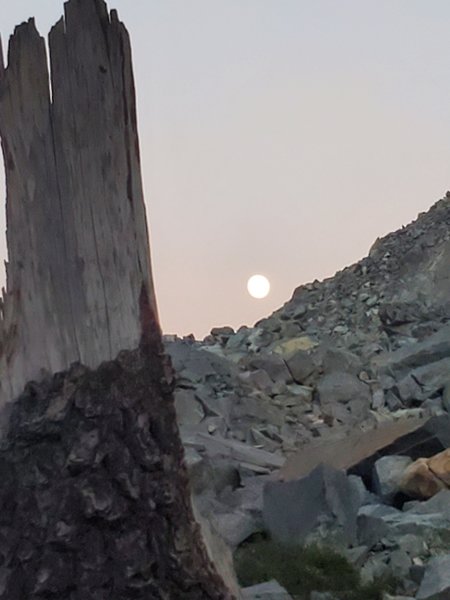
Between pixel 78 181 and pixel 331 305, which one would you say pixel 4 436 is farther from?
pixel 331 305

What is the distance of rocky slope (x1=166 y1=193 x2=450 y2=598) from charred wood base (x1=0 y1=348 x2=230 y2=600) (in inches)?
15.4

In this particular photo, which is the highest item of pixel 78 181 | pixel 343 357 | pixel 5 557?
pixel 343 357

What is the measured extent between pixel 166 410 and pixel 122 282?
0.53 metres

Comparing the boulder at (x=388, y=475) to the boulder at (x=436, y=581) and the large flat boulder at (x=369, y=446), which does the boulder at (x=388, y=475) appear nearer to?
the large flat boulder at (x=369, y=446)

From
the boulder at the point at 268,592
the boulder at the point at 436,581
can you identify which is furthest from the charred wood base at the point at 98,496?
the boulder at the point at 436,581

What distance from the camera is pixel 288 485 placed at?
720 centimetres


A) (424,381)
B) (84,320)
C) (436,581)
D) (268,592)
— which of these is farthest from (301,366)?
(84,320)

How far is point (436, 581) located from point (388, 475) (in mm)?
2807

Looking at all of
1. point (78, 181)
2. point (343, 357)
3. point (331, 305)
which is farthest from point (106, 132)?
point (331, 305)

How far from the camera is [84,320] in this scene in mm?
3475

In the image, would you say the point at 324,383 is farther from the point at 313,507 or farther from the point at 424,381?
the point at 313,507

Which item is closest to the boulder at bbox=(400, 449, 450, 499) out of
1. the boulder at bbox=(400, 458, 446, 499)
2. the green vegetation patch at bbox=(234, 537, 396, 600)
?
the boulder at bbox=(400, 458, 446, 499)

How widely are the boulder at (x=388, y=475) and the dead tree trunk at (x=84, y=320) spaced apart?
15.1 ft

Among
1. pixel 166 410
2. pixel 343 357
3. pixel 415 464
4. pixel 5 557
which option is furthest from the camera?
pixel 343 357
